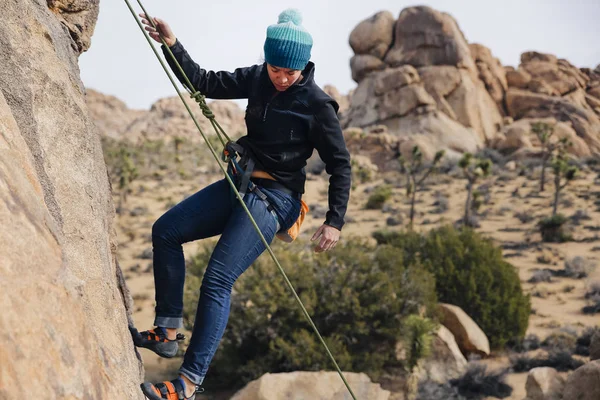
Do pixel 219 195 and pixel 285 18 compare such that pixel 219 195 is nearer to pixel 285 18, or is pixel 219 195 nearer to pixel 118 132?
pixel 285 18

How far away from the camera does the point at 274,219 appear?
3186 millimetres

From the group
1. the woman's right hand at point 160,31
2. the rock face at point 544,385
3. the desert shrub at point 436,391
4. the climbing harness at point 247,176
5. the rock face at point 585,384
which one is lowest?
the desert shrub at point 436,391

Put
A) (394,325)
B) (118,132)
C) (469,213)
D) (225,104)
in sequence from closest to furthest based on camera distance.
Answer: (394,325) → (469,213) → (118,132) → (225,104)

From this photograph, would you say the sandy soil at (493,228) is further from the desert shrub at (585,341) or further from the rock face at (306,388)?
the rock face at (306,388)

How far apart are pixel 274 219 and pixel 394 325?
9482 mm

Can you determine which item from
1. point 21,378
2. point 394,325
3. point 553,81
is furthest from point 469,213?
point 553,81

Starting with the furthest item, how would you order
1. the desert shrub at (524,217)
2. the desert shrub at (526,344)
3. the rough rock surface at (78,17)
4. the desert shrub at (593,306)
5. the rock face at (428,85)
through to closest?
the rock face at (428,85) < the desert shrub at (524,217) < the desert shrub at (593,306) < the desert shrub at (526,344) < the rough rock surface at (78,17)

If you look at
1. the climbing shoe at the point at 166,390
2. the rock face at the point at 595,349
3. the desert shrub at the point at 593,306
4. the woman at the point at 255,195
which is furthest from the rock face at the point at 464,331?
the climbing shoe at the point at 166,390

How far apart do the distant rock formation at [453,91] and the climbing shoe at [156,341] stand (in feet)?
146

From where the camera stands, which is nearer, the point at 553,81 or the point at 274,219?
the point at 274,219

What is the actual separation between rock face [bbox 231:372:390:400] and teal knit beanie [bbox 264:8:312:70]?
5162 mm

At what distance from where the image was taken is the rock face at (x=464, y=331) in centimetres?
1295

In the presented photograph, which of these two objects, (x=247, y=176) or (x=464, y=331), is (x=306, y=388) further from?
(x=464, y=331)

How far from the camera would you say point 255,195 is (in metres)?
3.15
